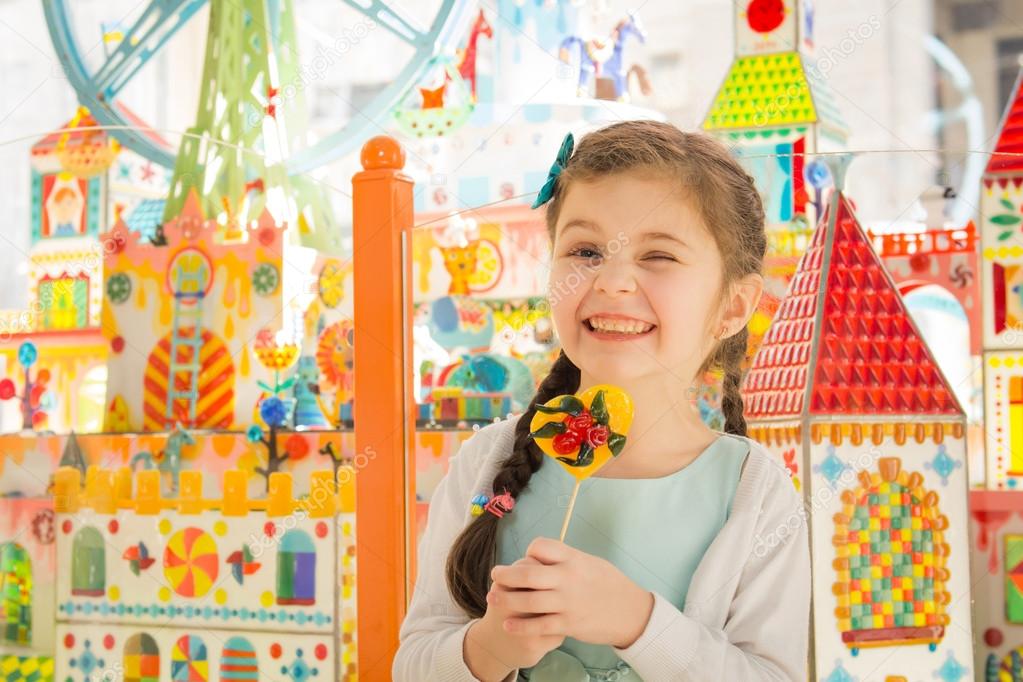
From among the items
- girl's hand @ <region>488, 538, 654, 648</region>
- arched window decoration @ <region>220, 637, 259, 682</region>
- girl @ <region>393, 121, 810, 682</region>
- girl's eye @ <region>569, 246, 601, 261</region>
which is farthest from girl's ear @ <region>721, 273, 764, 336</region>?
arched window decoration @ <region>220, 637, 259, 682</region>

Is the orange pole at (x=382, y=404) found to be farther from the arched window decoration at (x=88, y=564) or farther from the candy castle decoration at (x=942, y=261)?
the candy castle decoration at (x=942, y=261)

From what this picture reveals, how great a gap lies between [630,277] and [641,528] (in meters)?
0.17

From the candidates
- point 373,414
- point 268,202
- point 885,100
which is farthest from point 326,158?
point 373,414

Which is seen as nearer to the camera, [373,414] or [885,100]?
[373,414]

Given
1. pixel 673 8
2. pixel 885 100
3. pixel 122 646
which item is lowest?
pixel 122 646

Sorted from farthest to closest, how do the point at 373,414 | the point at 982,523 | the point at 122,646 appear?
the point at 122,646
the point at 373,414
the point at 982,523

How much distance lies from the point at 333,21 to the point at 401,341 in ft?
7.32

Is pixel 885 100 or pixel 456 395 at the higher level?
pixel 885 100

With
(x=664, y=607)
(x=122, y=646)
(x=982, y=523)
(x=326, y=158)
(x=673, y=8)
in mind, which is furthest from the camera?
(x=673, y=8)

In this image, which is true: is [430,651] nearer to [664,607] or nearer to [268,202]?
[664,607]

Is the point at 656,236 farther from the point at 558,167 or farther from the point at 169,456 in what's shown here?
the point at 169,456

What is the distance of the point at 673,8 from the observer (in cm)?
278

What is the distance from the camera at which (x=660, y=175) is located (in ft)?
2.72

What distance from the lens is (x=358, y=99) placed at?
10.3ft
